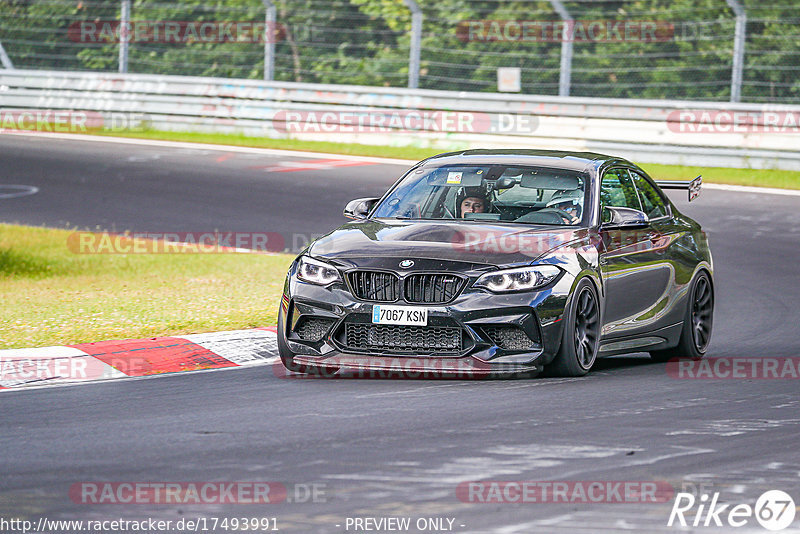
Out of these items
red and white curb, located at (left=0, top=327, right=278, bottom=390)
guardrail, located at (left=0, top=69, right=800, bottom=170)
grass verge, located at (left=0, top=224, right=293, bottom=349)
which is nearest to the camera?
red and white curb, located at (left=0, top=327, right=278, bottom=390)

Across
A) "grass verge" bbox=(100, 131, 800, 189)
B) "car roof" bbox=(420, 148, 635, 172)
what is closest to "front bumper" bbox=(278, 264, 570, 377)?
"car roof" bbox=(420, 148, 635, 172)

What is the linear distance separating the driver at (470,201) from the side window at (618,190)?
0.82 metres

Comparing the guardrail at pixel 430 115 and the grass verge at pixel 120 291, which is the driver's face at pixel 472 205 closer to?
the grass verge at pixel 120 291

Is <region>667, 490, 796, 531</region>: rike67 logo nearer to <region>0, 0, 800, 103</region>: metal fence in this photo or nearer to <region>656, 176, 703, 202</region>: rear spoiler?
<region>656, 176, 703, 202</region>: rear spoiler

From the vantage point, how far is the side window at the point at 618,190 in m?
9.93

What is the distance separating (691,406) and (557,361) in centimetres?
95

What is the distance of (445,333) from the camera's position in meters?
8.48

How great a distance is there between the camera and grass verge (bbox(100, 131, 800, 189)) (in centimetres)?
2175

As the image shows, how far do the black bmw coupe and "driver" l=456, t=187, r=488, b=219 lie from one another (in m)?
0.01

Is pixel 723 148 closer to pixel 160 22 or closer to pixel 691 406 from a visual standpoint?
pixel 160 22

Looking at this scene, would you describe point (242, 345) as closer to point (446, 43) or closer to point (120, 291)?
point (120, 291)

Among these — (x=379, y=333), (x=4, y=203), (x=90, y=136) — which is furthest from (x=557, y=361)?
(x=90, y=136)

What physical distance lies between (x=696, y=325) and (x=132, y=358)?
4.17 m

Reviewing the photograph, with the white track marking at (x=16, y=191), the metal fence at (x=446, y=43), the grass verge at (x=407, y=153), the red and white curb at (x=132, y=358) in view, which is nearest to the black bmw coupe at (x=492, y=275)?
the red and white curb at (x=132, y=358)
